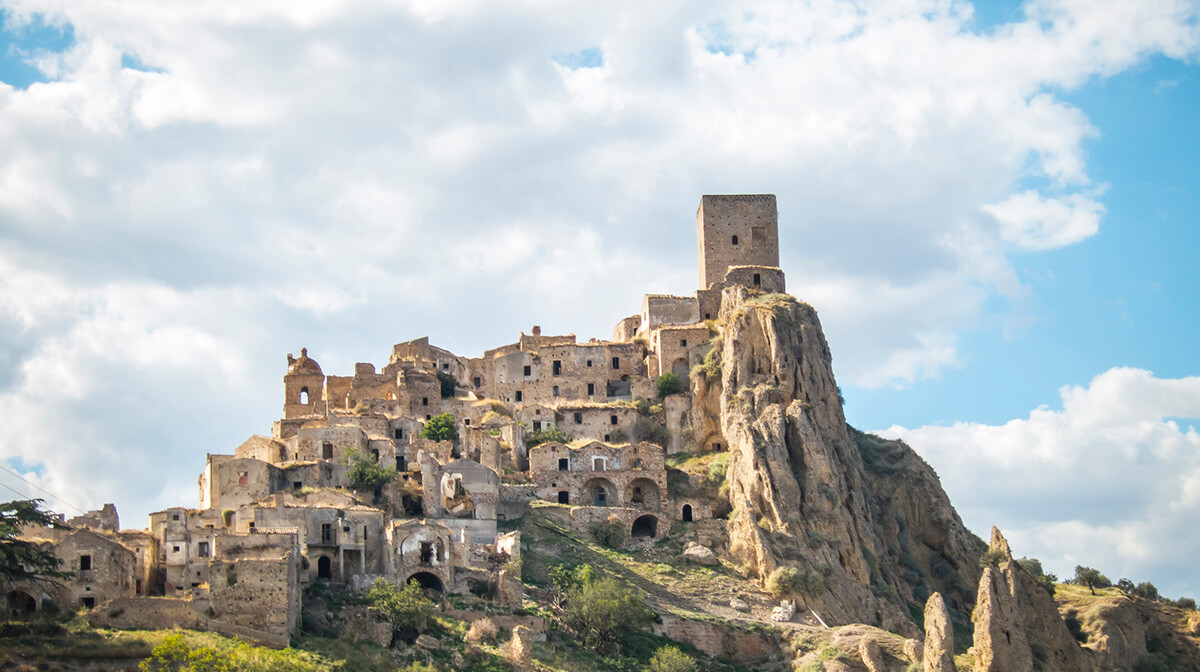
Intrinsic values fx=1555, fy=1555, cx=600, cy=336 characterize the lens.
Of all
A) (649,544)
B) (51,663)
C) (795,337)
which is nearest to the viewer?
(51,663)

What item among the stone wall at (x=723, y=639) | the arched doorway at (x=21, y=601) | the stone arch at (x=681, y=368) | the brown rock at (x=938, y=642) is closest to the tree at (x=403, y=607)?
the stone wall at (x=723, y=639)

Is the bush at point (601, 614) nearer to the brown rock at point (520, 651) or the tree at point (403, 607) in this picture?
the brown rock at point (520, 651)

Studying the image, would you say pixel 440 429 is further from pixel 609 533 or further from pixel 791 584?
pixel 791 584

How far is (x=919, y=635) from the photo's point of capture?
82688mm

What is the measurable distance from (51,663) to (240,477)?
76.8 feet

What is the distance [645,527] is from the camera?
285ft

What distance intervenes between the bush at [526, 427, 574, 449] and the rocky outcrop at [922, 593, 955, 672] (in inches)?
1181

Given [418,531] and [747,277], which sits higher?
[747,277]

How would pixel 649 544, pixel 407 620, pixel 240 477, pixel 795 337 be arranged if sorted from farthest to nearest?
pixel 795 337 → pixel 649 544 → pixel 240 477 → pixel 407 620

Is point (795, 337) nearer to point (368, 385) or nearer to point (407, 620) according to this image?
point (368, 385)

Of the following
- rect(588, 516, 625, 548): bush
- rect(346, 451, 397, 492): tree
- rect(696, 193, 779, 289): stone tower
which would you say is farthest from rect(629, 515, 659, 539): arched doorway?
rect(696, 193, 779, 289): stone tower

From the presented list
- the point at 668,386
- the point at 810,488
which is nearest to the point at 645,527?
the point at 810,488

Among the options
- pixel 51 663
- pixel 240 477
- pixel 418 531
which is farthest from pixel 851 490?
pixel 51 663

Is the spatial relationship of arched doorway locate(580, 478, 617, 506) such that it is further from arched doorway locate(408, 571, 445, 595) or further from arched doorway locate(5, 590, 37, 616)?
arched doorway locate(5, 590, 37, 616)
